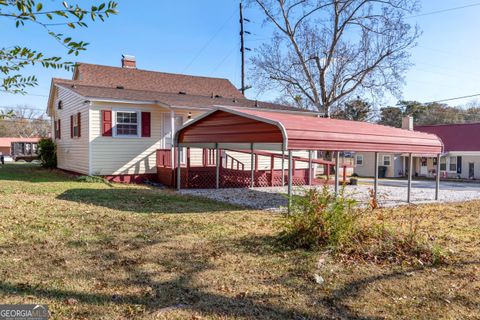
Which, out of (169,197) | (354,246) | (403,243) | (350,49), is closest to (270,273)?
(354,246)

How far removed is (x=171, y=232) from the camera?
6.03 meters

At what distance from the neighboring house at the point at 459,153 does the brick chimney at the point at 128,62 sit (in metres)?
24.2

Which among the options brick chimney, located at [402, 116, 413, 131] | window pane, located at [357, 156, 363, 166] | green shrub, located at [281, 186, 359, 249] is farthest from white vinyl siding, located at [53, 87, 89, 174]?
window pane, located at [357, 156, 363, 166]

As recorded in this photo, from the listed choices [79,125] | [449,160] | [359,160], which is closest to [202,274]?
[79,125]

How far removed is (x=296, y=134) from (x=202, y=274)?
458 cm

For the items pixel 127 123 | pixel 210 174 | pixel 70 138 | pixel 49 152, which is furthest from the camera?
pixel 49 152

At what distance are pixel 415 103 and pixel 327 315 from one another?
182ft

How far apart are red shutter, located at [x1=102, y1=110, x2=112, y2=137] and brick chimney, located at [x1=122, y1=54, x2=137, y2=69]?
30.3 feet

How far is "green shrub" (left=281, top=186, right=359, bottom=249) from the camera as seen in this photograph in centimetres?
514

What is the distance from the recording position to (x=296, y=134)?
8.00m

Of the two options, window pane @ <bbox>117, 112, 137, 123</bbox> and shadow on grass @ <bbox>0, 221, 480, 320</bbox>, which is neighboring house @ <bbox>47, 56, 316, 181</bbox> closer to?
window pane @ <bbox>117, 112, 137, 123</bbox>

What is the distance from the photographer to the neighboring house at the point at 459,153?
27.8 meters

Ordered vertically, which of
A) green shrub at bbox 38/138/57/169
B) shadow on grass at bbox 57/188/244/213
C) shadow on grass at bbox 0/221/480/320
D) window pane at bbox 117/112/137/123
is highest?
window pane at bbox 117/112/137/123

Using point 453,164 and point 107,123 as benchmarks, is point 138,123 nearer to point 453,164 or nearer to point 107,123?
point 107,123
